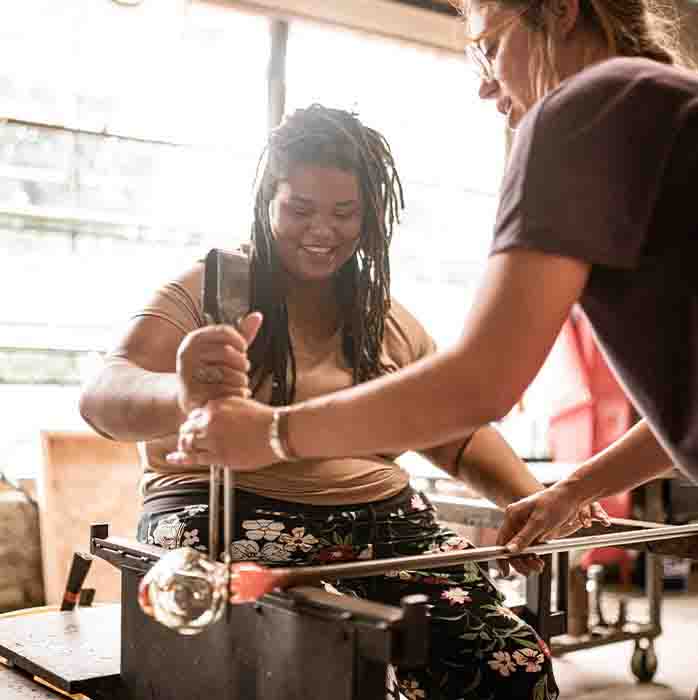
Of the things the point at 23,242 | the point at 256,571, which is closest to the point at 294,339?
the point at 256,571

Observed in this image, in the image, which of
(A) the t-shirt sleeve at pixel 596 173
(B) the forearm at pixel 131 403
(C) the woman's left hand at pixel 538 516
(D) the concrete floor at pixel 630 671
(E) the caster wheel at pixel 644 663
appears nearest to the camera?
(A) the t-shirt sleeve at pixel 596 173

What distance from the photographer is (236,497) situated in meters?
1.32

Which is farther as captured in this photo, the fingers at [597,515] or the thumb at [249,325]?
the fingers at [597,515]

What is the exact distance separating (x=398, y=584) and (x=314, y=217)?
53 cm

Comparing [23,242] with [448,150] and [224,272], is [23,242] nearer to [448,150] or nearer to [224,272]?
[448,150]

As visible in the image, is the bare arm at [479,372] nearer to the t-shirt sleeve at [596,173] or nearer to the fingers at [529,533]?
the t-shirt sleeve at [596,173]

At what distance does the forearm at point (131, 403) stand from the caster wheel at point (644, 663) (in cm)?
211

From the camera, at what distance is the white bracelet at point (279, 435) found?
851 millimetres

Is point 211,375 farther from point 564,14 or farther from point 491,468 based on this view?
point 491,468

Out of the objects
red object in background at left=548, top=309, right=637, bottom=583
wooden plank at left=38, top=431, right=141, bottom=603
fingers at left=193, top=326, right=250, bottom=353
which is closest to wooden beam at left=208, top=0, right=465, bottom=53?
red object in background at left=548, top=309, right=637, bottom=583

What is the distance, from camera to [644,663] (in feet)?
9.44

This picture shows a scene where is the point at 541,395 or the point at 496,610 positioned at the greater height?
the point at 541,395

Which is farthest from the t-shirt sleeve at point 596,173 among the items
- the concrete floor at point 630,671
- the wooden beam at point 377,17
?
the wooden beam at point 377,17

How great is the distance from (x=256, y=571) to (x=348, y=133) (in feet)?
2.56
